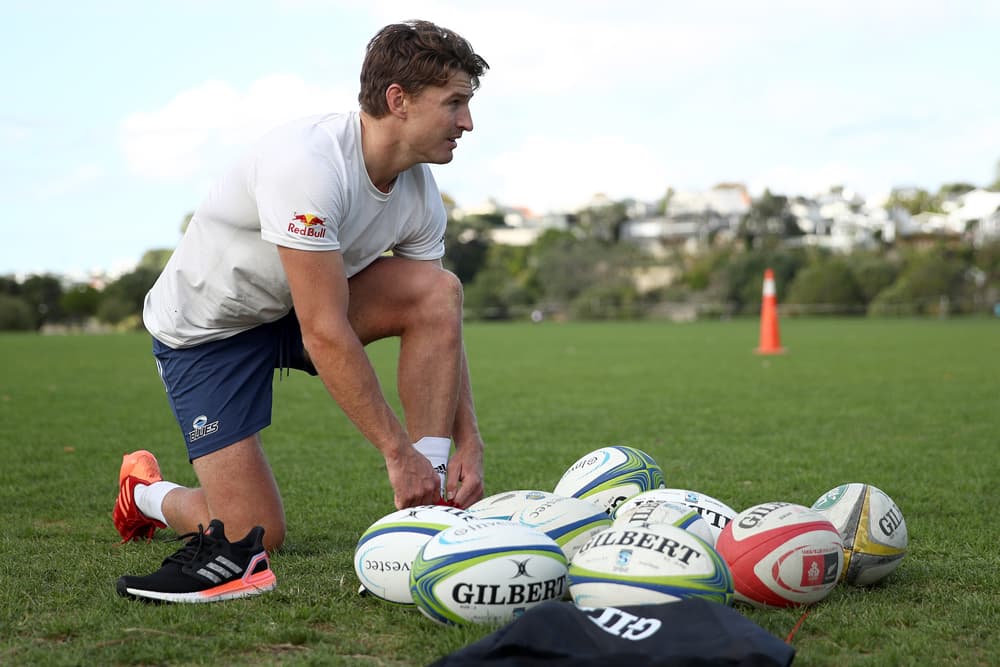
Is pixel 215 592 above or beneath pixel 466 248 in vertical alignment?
beneath

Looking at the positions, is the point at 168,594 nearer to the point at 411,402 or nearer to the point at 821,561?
the point at 411,402

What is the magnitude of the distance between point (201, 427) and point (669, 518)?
2.10 metres

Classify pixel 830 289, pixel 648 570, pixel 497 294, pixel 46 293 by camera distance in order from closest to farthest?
pixel 648 570 < pixel 46 293 < pixel 830 289 < pixel 497 294

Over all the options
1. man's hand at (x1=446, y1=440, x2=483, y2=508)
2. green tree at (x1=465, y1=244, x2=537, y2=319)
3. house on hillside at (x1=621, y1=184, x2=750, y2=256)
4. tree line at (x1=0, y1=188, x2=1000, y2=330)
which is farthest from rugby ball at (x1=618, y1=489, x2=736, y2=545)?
house on hillside at (x1=621, y1=184, x2=750, y2=256)

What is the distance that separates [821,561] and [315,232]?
2052 millimetres

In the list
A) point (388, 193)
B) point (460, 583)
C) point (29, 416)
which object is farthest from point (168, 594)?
point (29, 416)

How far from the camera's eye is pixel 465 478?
4.26 meters

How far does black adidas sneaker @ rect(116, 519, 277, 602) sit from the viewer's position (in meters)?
3.51

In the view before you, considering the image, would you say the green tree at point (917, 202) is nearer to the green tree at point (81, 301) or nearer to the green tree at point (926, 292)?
the green tree at point (926, 292)

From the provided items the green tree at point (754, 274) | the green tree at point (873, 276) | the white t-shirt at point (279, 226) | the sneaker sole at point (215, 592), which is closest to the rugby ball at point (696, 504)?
the sneaker sole at point (215, 592)

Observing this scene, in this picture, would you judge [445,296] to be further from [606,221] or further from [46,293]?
[606,221]

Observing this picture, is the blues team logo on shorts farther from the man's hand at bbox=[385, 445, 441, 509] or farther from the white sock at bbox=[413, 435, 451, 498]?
the man's hand at bbox=[385, 445, 441, 509]

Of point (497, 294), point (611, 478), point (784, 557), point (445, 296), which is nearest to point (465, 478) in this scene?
point (611, 478)

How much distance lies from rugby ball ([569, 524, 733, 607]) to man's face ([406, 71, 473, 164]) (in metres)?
1.62
